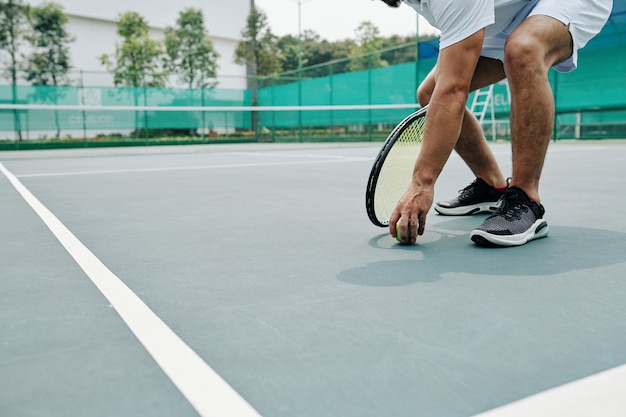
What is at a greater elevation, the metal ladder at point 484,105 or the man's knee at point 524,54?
the metal ladder at point 484,105

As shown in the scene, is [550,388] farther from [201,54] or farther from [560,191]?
[201,54]

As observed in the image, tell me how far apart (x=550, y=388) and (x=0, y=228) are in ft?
7.29

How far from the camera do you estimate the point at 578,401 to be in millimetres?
812

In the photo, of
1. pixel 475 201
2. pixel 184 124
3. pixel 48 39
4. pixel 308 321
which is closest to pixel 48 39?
pixel 48 39

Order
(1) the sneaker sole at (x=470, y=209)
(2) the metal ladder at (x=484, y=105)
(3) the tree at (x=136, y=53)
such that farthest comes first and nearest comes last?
(3) the tree at (x=136, y=53) → (2) the metal ladder at (x=484, y=105) → (1) the sneaker sole at (x=470, y=209)

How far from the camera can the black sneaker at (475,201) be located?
269 cm

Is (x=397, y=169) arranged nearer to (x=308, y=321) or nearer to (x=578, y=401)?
(x=308, y=321)

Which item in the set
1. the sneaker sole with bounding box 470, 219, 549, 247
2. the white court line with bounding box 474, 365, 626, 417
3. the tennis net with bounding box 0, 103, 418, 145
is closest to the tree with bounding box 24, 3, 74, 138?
the tennis net with bounding box 0, 103, 418, 145

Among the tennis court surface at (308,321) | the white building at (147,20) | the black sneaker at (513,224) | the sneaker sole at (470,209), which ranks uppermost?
the white building at (147,20)

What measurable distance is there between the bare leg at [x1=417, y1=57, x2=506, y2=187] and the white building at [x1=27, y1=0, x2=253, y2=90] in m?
25.6

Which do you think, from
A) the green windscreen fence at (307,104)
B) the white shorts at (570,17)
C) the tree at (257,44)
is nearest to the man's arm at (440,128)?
the white shorts at (570,17)

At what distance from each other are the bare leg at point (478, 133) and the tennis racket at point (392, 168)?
0.19 metres

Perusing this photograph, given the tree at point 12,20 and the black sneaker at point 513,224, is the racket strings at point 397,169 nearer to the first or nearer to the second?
the black sneaker at point 513,224

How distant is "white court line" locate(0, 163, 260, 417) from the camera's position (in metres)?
0.82
